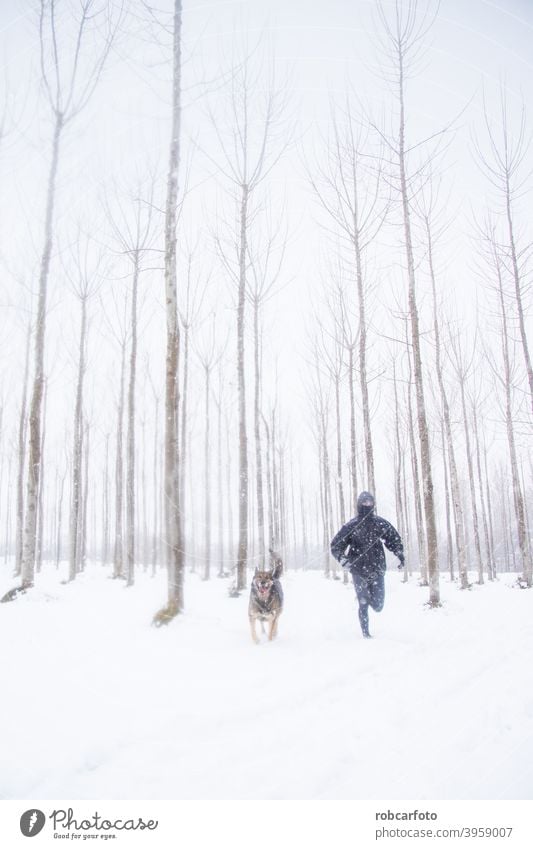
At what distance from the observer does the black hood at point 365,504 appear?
5.30 meters

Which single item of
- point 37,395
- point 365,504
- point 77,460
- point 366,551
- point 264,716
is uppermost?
point 37,395

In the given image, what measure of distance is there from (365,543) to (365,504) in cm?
50

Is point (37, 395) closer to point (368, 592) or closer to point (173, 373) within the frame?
point (173, 373)

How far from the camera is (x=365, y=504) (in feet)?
17.5

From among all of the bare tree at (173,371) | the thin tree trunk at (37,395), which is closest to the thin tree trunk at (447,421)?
the bare tree at (173,371)

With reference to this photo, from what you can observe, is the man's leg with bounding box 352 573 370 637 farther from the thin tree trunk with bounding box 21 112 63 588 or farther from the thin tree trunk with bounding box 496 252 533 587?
the thin tree trunk with bounding box 496 252 533 587

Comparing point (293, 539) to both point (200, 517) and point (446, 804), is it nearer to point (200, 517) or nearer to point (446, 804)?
point (200, 517)

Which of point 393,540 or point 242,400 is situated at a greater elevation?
point 242,400

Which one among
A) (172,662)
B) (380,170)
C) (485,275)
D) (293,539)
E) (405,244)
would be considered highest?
(380,170)

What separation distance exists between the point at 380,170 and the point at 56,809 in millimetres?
11825

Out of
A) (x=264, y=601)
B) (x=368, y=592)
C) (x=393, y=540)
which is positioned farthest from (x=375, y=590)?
(x=264, y=601)

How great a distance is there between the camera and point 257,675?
3.50m

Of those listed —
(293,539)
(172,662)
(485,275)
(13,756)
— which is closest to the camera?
(13,756)

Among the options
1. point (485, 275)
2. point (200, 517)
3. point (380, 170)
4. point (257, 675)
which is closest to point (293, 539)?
point (200, 517)
